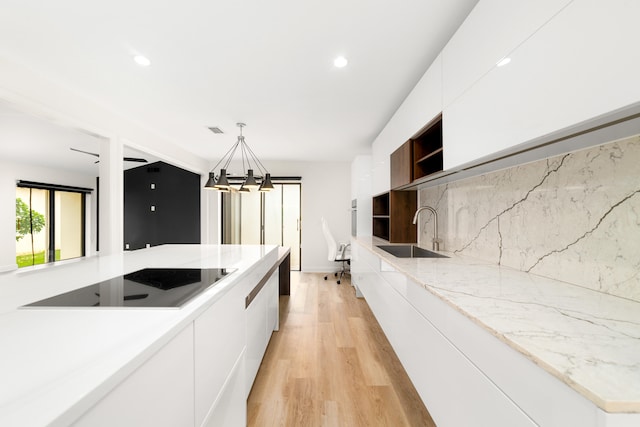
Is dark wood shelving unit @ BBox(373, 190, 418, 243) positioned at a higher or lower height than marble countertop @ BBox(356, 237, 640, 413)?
higher

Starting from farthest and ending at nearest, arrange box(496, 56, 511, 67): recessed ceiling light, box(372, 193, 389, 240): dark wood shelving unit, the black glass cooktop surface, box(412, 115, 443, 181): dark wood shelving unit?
box(372, 193, 389, 240): dark wood shelving unit < box(412, 115, 443, 181): dark wood shelving unit < box(496, 56, 511, 67): recessed ceiling light < the black glass cooktop surface

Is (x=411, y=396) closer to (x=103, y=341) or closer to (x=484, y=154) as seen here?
A: (x=484, y=154)

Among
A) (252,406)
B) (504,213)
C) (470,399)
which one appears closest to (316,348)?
(252,406)

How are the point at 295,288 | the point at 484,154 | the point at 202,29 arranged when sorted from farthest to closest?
the point at 295,288
the point at 202,29
the point at 484,154

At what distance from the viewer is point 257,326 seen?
1.97m

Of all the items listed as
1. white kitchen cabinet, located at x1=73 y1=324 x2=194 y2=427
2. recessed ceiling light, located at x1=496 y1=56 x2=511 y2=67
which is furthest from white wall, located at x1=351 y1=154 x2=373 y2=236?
white kitchen cabinet, located at x1=73 y1=324 x2=194 y2=427

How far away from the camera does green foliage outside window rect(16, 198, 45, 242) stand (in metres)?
5.80

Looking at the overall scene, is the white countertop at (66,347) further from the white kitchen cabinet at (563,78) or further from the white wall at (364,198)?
the white wall at (364,198)

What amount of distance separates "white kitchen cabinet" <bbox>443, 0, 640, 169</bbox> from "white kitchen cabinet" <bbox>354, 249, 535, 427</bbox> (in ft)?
3.01

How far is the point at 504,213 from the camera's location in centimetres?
174

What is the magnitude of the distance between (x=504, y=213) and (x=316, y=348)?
195cm

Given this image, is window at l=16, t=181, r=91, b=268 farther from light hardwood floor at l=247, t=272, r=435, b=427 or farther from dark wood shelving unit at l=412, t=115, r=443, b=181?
dark wood shelving unit at l=412, t=115, r=443, b=181

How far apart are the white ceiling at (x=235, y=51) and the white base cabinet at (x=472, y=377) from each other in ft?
5.56

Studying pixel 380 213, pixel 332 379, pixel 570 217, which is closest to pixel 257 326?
pixel 332 379
